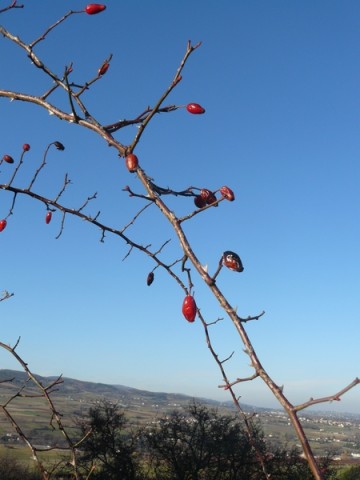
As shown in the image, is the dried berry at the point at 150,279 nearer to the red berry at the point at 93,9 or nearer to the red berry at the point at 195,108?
the red berry at the point at 195,108

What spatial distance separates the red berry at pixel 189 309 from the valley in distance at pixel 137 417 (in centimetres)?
147

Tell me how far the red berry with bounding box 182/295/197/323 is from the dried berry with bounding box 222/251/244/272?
140 mm

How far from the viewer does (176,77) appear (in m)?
1.21

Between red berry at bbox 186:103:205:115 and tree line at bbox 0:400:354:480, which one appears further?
tree line at bbox 0:400:354:480

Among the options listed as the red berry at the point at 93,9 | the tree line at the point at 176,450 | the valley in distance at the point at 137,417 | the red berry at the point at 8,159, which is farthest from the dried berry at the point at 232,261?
the tree line at the point at 176,450

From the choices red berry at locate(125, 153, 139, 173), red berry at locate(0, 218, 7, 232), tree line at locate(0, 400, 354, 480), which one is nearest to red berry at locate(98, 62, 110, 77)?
red berry at locate(125, 153, 139, 173)

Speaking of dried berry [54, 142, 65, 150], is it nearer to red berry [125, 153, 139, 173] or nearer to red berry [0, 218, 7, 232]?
red berry [0, 218, 7, 232]

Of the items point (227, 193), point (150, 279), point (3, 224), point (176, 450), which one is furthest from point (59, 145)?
point (176, 450)

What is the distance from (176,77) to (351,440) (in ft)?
307

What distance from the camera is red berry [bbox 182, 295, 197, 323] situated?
1.24 metres

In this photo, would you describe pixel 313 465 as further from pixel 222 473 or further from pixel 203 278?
pixel 222 473

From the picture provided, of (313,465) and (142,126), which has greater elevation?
(142,126)

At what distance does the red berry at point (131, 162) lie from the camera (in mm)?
1158

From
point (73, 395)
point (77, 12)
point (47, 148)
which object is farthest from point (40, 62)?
point (73, 395)
